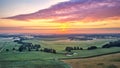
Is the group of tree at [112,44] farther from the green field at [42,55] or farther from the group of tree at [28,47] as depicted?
the group of tree at [28,47]

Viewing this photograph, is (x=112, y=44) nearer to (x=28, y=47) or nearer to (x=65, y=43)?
(x=65, y=43)

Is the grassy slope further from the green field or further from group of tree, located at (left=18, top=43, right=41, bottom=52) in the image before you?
group of tree, located at (left=18, top=43, right=41, bottom=52)

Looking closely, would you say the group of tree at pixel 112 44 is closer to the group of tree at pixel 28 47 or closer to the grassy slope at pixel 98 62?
the grassy slope at pixel 98 62

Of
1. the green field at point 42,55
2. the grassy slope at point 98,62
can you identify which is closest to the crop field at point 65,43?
the green field at point 42,55

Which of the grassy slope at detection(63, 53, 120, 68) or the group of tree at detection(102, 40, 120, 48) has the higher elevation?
the group of tree at detection(102, 40, 120, 48)

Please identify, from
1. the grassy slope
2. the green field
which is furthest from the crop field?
the grassy slope

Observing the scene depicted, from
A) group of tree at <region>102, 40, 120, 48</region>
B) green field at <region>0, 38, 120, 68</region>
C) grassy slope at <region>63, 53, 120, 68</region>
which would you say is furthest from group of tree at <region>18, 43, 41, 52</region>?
group of tree at <region>102, 40, 120, 48</region>

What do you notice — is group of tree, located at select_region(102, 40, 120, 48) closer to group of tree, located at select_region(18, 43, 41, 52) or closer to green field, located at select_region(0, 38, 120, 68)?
green field, located at select_region(0, 38, 120, 68)

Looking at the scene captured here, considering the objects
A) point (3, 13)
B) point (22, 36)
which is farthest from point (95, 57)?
point (3, 13)

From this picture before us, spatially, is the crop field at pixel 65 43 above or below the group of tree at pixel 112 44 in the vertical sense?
above

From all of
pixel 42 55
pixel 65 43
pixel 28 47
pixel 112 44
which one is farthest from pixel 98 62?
pixel 28 47

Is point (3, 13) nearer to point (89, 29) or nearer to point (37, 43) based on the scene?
point (37, 43)
